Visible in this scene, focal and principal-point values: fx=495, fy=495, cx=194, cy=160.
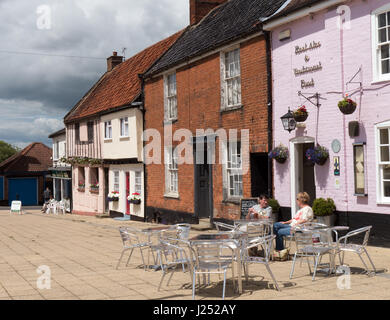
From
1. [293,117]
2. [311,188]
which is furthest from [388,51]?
[311,188]

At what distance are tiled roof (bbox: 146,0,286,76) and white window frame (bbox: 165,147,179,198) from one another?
3351mm

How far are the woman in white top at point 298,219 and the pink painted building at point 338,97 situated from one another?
1.93 m

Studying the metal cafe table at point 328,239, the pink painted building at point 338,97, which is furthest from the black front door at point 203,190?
the metal cafe table at point 328,239

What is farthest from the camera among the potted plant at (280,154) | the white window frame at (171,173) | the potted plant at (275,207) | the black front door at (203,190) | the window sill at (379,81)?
the white window frame at (171,173)

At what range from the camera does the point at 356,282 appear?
755 cm

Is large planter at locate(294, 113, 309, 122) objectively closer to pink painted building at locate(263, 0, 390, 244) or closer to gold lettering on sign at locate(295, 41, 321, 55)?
pink painted building at locate(263, 0, 390, 244)

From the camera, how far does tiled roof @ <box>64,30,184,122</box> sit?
2359 centimetres

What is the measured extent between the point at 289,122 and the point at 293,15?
9.09 feet

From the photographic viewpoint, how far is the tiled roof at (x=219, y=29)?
14.9m

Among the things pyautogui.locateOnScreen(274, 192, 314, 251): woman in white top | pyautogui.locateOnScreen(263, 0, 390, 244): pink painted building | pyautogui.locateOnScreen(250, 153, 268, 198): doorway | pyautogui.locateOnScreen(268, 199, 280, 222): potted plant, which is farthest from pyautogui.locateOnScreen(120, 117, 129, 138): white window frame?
pyautogui.locateOnScreen(274, 192, 314, 251): woman in white top

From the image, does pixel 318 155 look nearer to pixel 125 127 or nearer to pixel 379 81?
pixel 379 81

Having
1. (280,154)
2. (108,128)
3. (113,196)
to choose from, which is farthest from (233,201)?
(108,128)

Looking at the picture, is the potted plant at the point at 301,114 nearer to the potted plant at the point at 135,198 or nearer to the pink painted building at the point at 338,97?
the pink painted building at the point at 338,97
